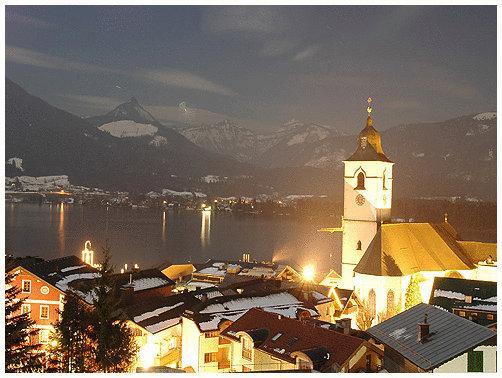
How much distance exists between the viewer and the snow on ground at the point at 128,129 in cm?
5914

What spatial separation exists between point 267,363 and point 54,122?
62427mm

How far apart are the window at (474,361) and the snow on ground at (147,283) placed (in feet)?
21.1

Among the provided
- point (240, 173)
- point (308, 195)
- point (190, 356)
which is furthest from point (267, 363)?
point (240, 173)

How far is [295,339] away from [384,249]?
5466 millimetres

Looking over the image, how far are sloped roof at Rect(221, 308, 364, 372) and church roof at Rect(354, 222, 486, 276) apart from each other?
441cm

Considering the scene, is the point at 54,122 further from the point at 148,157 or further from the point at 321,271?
the point at 321,271

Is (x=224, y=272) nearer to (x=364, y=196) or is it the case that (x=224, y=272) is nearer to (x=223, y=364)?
(x=364, y=196)

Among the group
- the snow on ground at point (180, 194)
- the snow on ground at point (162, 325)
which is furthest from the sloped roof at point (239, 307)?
the snow on ground at point (180, 194)

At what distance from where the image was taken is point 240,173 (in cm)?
5728

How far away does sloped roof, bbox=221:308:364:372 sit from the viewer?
20.3 ft

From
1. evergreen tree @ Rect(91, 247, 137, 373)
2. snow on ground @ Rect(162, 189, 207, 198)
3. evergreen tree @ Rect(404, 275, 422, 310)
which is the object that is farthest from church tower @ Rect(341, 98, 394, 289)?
snow on ground @ Rect(162, 189, 207, 198)

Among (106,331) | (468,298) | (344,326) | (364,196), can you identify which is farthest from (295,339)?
(364,196)

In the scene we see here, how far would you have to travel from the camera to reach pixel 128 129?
58969 millimetres
